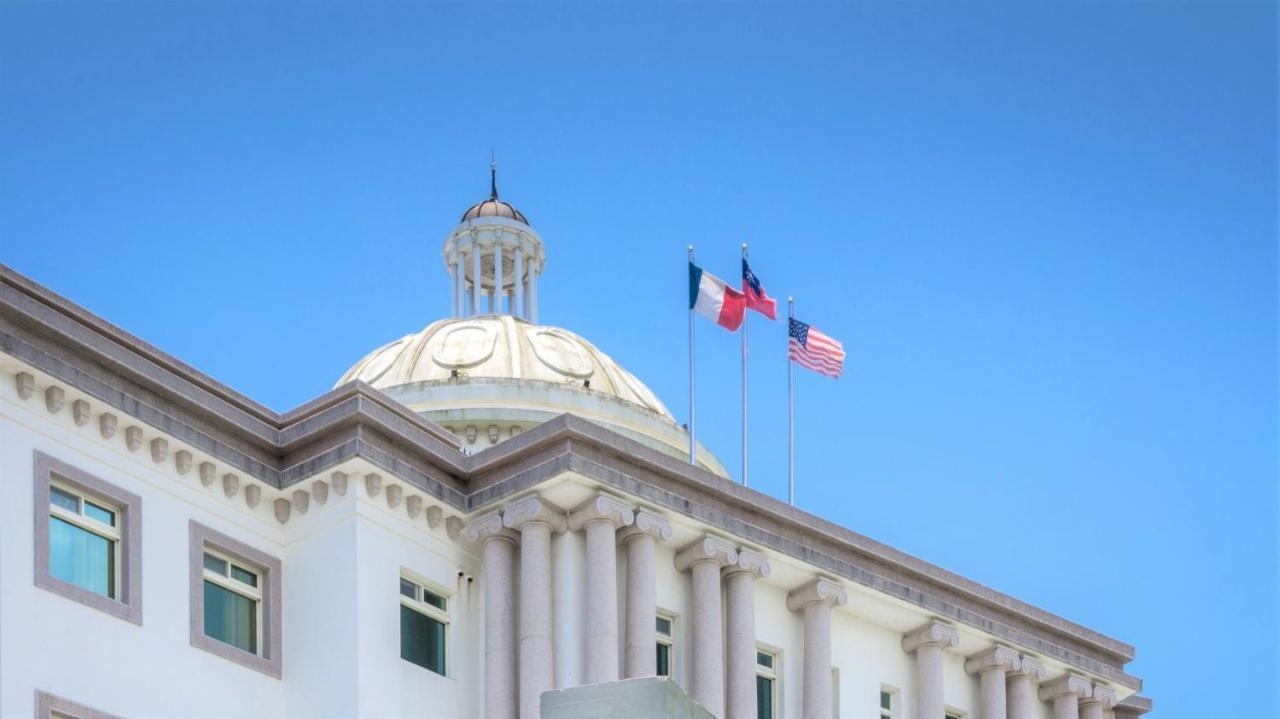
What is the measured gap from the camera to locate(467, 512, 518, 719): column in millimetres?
52938

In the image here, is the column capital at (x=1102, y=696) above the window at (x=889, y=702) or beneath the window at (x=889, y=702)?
above

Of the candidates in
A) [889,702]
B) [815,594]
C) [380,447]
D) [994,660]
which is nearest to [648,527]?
[815,594]

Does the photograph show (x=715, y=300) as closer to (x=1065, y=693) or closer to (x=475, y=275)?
(x=1065, y=693)

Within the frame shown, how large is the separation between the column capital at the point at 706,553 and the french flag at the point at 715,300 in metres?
8.80

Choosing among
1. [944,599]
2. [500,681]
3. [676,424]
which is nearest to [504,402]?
[676,424]

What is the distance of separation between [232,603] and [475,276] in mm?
31380

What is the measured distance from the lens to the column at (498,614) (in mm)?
52938

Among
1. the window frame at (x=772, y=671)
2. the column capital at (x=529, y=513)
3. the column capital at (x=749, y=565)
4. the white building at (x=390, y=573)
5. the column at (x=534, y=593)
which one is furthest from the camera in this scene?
the window frame at (x=772, y=671)

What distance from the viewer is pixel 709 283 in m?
64.4

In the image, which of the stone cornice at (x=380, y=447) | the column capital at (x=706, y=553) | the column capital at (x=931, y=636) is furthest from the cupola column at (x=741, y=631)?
the column capital at (x=931, y=636)

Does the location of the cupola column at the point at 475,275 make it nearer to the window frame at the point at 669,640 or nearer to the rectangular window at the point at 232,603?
the window frame at the point at 669,640

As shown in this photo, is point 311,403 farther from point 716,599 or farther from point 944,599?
point 944,599

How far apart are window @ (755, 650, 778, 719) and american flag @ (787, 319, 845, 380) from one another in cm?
930

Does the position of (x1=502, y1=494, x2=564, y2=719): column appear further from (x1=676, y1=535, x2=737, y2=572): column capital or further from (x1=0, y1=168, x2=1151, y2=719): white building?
(x1=676, y1=535, x2=737, y2=572): column capital
